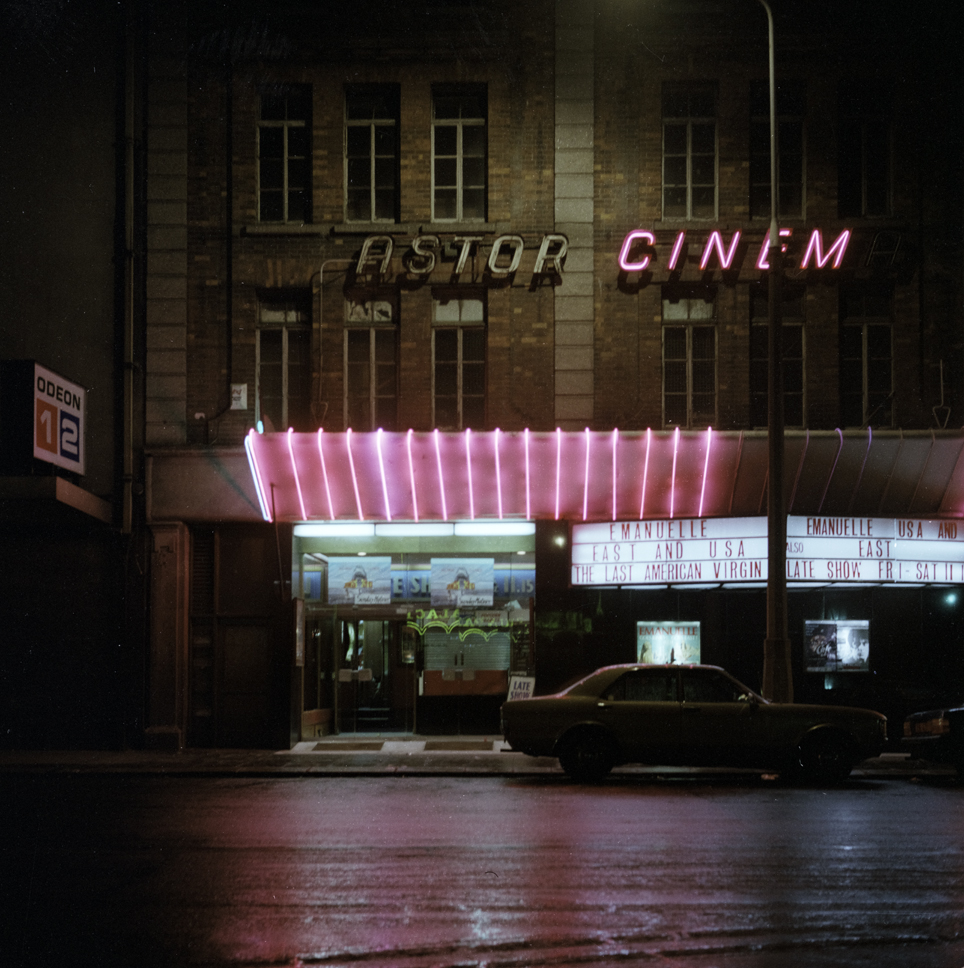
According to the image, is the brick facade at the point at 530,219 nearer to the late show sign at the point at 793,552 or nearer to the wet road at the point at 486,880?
the late show sign at the point at 793,552

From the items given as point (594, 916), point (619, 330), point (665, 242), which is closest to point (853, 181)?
point (665, 242)

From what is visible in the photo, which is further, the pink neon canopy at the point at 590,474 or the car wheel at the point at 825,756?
the pink neon canopy at the point at 590,474

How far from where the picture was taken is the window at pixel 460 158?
19.7 m

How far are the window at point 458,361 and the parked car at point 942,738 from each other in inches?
346

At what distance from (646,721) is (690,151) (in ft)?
35.0

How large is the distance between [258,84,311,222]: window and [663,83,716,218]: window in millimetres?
6516

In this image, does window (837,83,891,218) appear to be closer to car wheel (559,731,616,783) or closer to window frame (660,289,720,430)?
window frame (660,289,720,430)

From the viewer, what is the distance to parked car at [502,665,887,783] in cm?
1415

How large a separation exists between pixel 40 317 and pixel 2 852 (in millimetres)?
12124

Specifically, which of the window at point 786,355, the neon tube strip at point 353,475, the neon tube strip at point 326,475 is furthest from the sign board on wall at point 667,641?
the neon tube strip at point 326,475

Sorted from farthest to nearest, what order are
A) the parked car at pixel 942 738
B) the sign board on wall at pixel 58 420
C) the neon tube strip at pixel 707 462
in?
the neon tube strip at pixel 707 462, the sign board on wall at pixel 58 420, the parked car at pixel 942 738

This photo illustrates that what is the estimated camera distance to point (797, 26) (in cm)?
1930

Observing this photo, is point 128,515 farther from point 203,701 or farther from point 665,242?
point 665,242

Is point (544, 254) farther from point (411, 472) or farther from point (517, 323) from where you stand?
point (411, 472)
